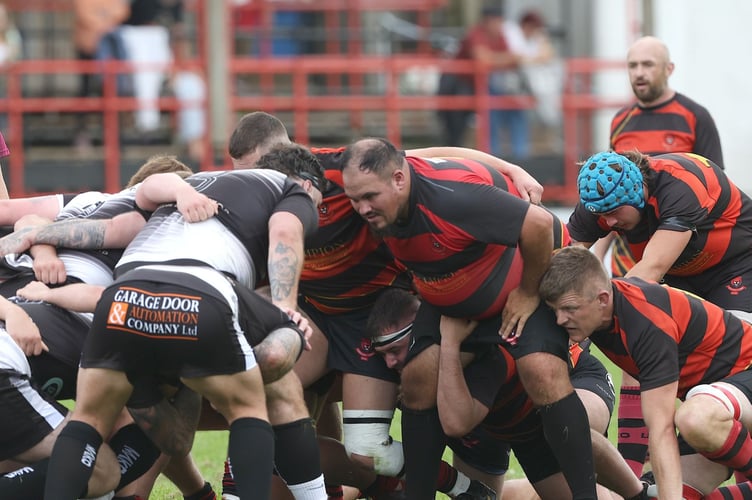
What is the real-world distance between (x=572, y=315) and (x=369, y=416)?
3.57ft

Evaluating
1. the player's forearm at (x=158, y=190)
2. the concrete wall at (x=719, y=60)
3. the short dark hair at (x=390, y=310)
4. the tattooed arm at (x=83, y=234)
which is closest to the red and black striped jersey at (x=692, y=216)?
the short dark hair at (x=390, y=310)

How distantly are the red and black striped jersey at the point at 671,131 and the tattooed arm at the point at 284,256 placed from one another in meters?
3.58

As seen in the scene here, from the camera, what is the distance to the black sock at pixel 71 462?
488cm

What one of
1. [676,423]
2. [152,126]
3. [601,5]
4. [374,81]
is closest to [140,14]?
[152,126]

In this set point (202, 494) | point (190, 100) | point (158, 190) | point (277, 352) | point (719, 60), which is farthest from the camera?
point (719, 60)

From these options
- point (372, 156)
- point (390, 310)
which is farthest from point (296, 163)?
point (390, 310)

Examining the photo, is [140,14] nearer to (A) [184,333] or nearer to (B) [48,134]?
(B) [48,134]

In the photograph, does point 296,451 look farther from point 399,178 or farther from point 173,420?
point 399,178

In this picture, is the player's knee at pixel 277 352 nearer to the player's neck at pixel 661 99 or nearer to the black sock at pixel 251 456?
the black sock at pixel 251 456

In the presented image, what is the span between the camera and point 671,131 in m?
8.16

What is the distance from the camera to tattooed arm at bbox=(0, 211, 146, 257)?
5.48 meters

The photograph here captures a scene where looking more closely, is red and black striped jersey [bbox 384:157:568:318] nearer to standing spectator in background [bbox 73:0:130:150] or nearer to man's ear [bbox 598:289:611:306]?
man's ear [bbox 598:289:611:306]

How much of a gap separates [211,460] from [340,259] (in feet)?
7.05

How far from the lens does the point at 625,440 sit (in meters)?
6.61
